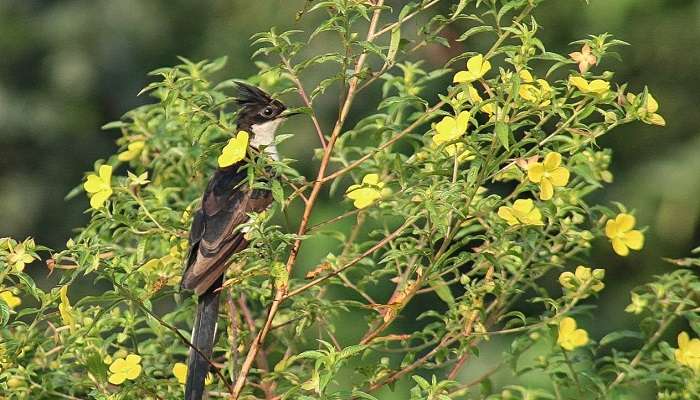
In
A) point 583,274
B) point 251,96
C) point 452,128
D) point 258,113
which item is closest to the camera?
point 452,128

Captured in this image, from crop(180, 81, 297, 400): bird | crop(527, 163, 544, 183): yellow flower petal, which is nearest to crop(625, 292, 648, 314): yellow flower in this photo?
crop(527, 163, 544, 183): yellow flower petal

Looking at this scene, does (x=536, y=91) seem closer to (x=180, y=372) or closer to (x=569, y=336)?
(x=569, y=336)

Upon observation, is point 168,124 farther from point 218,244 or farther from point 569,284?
point 569,284

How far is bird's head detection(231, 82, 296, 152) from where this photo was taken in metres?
3.02

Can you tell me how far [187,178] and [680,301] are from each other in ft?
3.65

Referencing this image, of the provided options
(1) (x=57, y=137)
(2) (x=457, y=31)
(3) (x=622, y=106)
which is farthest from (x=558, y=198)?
(1) (x=57, y=137)

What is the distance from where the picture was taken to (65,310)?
2186 mm

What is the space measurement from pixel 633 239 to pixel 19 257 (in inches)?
43.1

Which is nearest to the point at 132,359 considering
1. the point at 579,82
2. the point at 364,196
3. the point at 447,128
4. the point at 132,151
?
the point at 364,196

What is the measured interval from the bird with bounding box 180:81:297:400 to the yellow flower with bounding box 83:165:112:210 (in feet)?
0.75

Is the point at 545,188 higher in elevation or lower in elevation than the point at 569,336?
higher

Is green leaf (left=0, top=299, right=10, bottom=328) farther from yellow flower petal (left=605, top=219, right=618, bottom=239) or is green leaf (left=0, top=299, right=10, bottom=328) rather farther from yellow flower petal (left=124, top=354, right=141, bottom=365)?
yellow flower petal (left=605, top=219, right=618, bottom=239)

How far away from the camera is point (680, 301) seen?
2.30m

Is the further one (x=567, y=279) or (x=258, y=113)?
(x=258, y=113)
